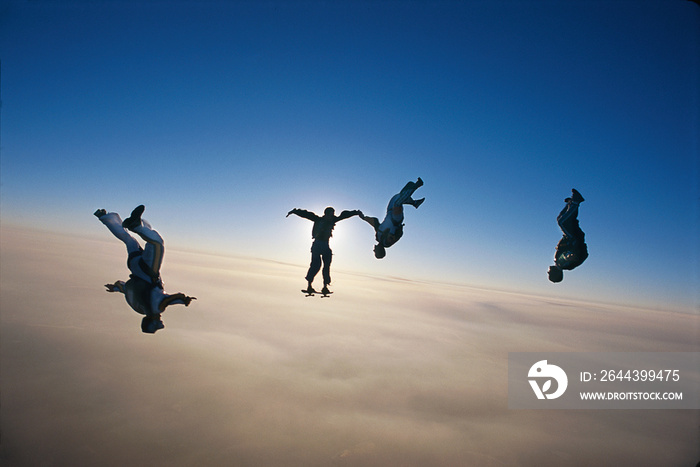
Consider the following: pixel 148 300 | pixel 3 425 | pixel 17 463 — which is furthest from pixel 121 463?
pixel 148 300

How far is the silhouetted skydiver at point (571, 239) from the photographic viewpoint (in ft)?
16.3

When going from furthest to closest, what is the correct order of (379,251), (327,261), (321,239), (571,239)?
(327,261) < (321,239) < (379,251) < (571,239)

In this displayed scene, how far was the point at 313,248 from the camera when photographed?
7.54m

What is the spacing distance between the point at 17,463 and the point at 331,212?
927 feet

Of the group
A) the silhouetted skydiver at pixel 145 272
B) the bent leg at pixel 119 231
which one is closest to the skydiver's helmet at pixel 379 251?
the silhouetted skydiver at pixel 145 272

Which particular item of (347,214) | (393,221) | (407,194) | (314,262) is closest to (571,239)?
(407,194)

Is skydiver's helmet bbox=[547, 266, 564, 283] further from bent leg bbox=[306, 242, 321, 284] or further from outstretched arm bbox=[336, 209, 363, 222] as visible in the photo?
bent leg bbox=[306, 242, 321, 284]

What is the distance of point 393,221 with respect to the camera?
5848 millimetres

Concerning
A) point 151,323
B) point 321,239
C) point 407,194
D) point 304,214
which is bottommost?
point 151,323

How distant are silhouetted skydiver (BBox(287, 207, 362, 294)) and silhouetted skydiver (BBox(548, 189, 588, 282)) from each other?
417 cm

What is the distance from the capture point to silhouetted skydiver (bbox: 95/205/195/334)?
496 cm

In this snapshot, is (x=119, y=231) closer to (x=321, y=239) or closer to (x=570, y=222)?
(x=321, y=239)

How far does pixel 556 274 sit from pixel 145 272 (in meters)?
7.17

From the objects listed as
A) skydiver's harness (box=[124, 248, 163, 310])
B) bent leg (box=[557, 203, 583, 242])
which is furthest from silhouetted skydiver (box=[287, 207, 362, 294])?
bent leg (box=[557, 203, 583, 242])
